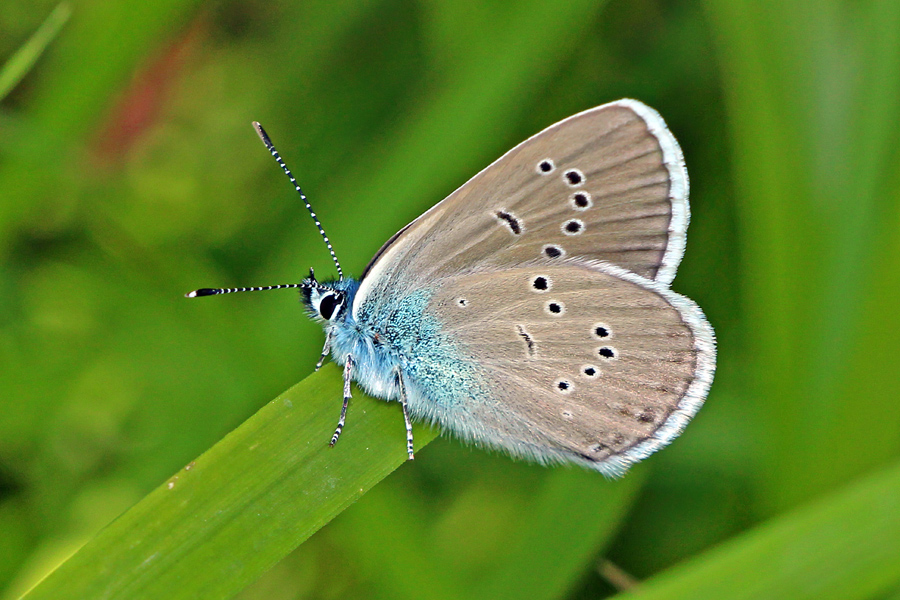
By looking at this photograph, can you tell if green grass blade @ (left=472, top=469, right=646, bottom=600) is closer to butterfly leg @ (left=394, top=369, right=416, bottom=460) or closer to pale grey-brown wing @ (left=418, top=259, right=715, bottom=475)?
pale grey-brown wing @ (left=418, top=259, right=715, bottom=475)

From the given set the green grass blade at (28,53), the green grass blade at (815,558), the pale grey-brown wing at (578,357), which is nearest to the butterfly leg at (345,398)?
the pale grey-brown wing at (578,357)

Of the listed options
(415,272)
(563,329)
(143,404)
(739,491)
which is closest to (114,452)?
(143,404)

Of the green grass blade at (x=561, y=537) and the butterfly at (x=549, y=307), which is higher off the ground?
the butterfly at (x=549, y=307)

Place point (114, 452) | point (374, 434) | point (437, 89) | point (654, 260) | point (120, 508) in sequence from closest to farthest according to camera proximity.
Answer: point (374, 434), point (654, 260), point (120, 508), point (114, 452), point (437, 89)

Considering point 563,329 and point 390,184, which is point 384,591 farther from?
point 390,184

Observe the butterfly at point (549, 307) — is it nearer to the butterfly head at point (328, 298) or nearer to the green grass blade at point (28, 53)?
the butterfly head at point (328, 298)
